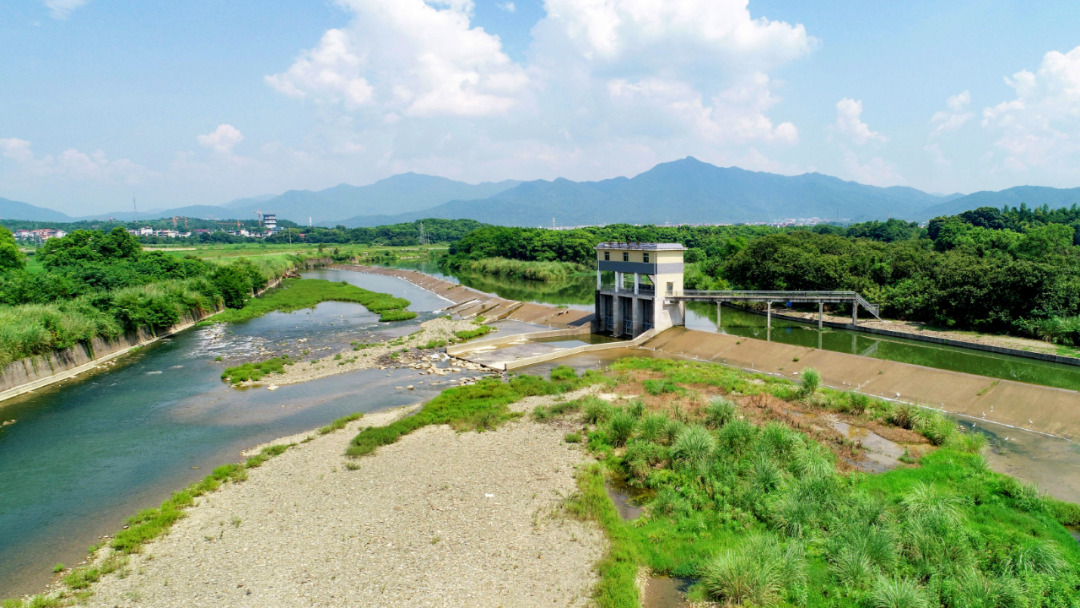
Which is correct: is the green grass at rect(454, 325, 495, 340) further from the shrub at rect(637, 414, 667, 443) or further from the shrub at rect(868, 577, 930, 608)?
the shrub at rect(868, 577, 930, 608)

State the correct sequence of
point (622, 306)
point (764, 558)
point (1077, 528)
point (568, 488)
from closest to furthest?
point (764, 558) < point (1077, 528) < point (568, 488) < point (622, 306)

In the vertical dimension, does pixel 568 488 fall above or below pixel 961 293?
below

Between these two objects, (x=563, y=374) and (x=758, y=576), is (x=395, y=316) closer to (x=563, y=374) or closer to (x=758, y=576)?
(x=563, y=374)

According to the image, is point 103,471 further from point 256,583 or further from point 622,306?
point 622,306

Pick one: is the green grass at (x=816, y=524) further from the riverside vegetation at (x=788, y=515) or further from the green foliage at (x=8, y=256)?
the green foliage at (x=8, y=256)

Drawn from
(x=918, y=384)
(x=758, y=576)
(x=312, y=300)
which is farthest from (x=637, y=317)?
(x=312, y=300)

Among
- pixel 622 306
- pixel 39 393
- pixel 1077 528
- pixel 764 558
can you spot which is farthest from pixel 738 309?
pixel 39 393

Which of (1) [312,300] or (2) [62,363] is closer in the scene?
(2) [62,363]

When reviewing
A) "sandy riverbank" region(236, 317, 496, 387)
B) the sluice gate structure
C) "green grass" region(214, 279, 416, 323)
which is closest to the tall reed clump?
"green grass" region(214, 279, 416, 323)
